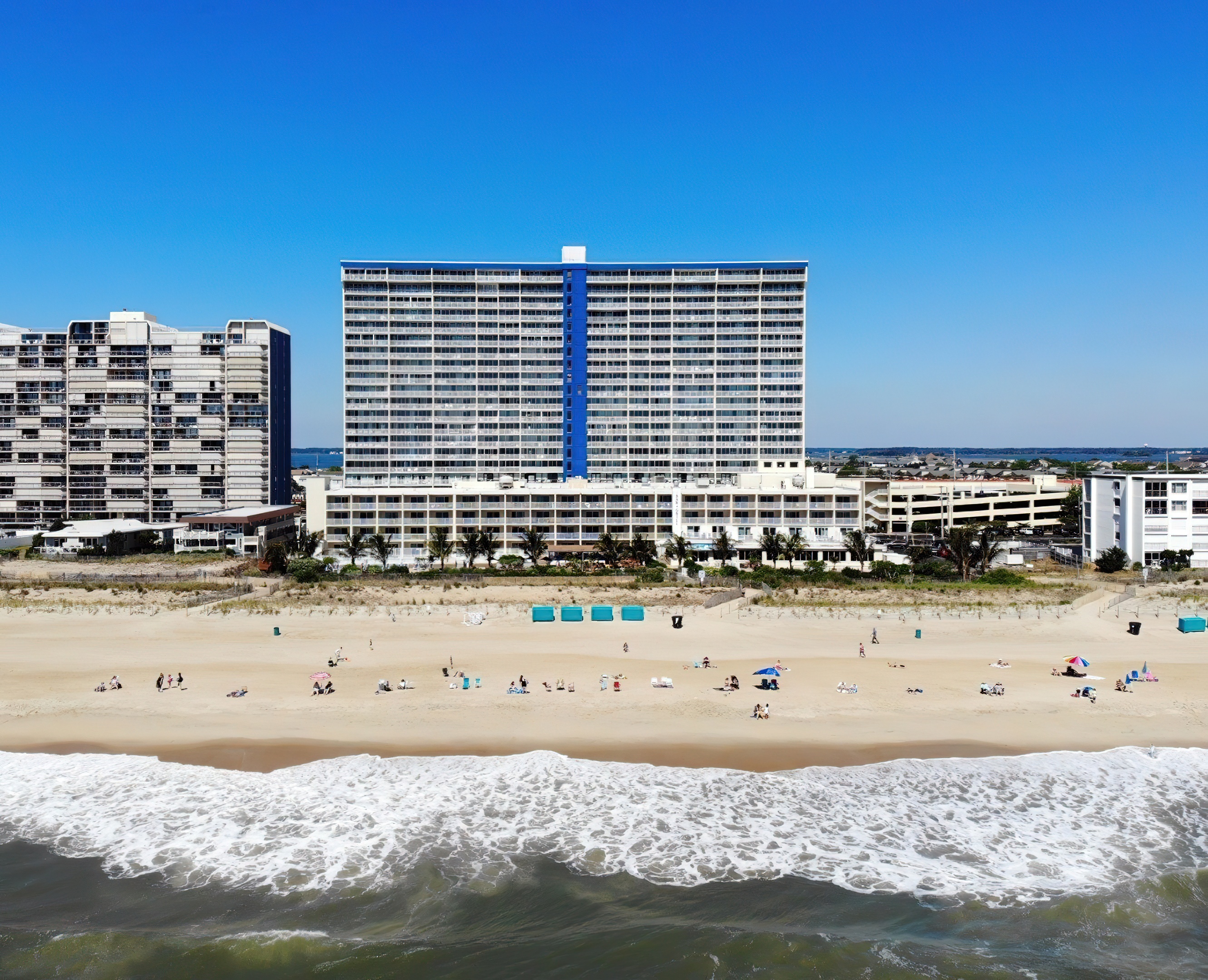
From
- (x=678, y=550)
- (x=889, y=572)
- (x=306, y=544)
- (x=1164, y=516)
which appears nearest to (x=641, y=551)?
(x=678, y=550)

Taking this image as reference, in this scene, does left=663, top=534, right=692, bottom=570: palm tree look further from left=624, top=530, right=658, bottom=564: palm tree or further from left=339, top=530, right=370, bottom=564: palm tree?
left=339, top=530, right=370, bottom=564: palm tree

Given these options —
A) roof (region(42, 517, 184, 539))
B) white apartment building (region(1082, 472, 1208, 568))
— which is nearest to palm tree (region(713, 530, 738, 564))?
white apartment building (region(1082, 472, 1208, 568))

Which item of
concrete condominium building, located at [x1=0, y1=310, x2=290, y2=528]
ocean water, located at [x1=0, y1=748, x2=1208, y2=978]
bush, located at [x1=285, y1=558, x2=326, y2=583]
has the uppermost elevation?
concrete condominium building, located at [x1=0, y1=310, x2=290, y2=528]

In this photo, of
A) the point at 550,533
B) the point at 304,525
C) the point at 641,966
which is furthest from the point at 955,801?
the point at 304,525

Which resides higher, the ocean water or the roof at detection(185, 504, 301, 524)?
the roof at detection(185, 504, 301, 524)

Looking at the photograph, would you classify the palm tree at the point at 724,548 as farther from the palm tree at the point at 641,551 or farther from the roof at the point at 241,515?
the roof at the point at 241,515

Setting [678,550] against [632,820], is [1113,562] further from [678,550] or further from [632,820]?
[632,820]

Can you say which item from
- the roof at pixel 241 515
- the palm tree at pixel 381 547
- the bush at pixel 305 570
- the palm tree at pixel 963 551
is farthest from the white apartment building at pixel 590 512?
the palm tree at pixel 963 551
